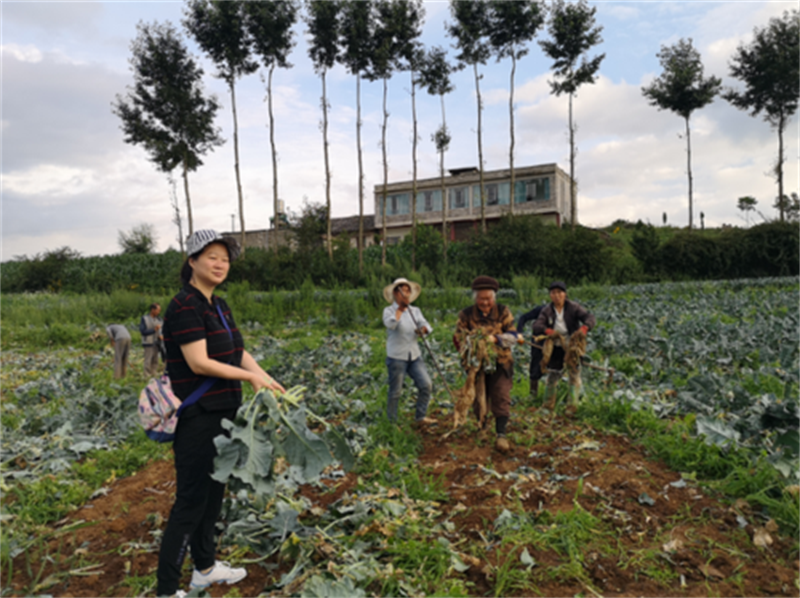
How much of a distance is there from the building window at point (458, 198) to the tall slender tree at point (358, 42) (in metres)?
11.7

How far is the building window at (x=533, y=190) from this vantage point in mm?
37000

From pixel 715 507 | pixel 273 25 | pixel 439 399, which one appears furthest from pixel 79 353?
pixel 273 25

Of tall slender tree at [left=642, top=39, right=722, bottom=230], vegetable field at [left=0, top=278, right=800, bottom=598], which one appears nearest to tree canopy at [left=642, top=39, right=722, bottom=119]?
tall slender tree at [left=642, top=39, right=722, bottom=230]

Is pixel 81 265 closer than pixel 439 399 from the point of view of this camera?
No

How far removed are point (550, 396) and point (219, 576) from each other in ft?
14.5

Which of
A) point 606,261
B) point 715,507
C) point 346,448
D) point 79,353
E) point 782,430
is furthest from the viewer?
point 606,261

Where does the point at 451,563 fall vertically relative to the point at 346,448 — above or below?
below

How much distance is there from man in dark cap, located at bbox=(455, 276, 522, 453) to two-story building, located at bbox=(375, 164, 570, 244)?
3060 cm

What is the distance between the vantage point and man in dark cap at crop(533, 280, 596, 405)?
629cm

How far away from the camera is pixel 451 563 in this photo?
136 inches

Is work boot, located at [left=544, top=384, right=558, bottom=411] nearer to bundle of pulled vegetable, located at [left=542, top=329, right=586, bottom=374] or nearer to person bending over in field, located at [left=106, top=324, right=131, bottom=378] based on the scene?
bundle of pulled vegetable, located at [left=542, top=329, right=586, bottom=374]

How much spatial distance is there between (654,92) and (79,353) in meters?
35.3

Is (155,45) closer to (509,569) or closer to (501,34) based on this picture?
(501,34)

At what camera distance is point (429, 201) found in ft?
133
